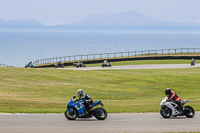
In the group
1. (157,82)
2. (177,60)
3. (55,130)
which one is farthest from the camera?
(177,60)

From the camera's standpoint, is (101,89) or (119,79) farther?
(119,79)

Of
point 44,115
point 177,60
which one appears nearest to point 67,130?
point 44,115

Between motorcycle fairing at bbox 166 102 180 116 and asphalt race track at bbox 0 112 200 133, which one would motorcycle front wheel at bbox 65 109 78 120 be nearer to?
asphalt race track at bbox 0 112 200 133

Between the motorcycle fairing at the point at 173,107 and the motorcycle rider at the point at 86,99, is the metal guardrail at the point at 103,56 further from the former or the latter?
the motorcycle rider at the point at 86,99

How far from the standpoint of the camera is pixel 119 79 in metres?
39.2

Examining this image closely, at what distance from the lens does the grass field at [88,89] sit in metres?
21.0

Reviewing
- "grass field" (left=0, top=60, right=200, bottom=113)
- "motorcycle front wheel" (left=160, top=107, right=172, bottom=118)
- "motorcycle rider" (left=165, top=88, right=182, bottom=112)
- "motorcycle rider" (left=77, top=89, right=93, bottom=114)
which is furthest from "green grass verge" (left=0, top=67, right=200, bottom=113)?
"motorcycle rider" (left=77, top=89, right=93, bottom=114)

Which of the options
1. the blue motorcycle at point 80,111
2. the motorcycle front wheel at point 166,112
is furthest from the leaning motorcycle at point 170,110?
the blue motorcycle at point 80,111

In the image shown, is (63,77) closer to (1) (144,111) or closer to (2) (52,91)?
(2) (52,91)

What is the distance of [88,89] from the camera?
31.5 m

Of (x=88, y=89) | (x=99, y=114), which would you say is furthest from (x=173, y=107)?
(x=88, y=89)

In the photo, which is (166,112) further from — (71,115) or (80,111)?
(71,115)

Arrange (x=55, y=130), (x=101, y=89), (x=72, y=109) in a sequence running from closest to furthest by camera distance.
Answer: (x=55, y=130)
(x=72, y=109)
(x=101, y=89)

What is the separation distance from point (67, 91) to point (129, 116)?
12925 millimetres
